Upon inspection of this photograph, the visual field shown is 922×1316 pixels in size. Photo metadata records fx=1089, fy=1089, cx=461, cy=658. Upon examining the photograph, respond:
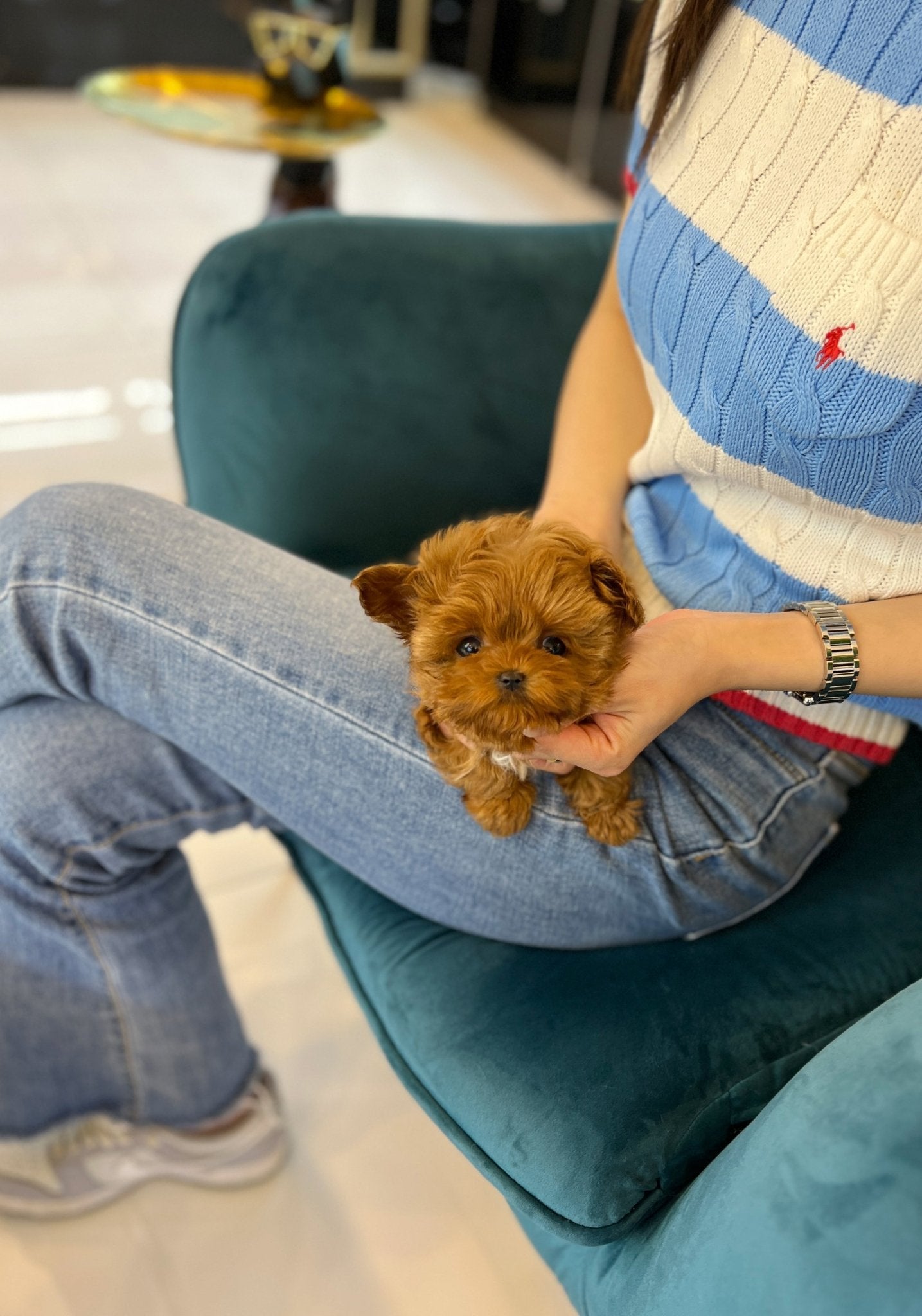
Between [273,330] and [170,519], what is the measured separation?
47 centimetres

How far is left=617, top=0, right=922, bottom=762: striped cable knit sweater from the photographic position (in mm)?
841

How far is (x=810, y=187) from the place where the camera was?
34.9 inches

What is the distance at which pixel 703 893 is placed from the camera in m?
1.01

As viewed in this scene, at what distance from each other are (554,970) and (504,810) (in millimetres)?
181

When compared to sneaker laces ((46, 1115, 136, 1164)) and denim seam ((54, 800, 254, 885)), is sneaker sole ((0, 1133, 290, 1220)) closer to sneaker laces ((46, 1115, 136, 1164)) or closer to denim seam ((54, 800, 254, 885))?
sneaker laces ((46, 1115, 136, 1164))

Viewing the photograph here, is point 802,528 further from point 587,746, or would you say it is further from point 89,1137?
point 89,1137

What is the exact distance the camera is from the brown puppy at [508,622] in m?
0.79

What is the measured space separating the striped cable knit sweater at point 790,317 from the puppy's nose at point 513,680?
32cm

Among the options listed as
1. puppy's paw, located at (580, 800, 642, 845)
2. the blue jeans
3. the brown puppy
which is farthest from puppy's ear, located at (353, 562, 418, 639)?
puppy's paw, located at (580, 800, 642, 845)

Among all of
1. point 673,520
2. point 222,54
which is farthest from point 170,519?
point 222,54

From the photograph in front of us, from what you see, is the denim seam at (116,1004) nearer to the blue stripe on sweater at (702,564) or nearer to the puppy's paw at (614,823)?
the puppy's paw at (614,823)

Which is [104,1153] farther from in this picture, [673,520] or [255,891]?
[673,520]

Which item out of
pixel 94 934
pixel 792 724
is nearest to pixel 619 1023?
pixel 792 724

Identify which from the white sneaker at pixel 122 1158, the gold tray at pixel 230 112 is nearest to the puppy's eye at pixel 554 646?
the white sneaker at pixel 122 1158
